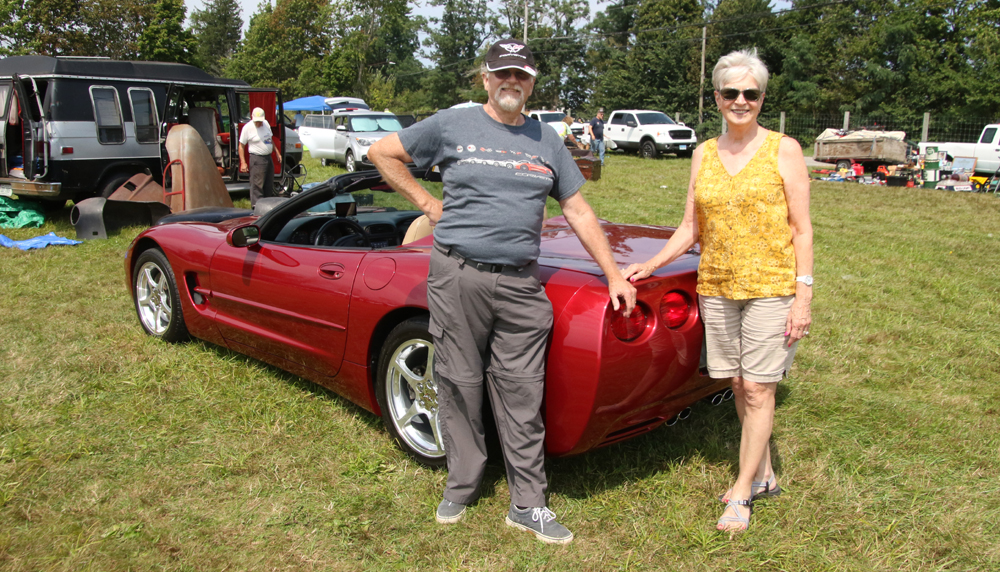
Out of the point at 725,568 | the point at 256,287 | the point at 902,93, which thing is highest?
the point at 902,93

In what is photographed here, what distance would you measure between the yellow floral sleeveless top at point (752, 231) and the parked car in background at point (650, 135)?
21.5 meters

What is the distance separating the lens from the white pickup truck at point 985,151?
16250 millimetres

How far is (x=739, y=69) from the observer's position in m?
2.50

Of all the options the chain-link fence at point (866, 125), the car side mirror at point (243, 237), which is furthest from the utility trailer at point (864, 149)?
the car side mirror at point (243, 237)

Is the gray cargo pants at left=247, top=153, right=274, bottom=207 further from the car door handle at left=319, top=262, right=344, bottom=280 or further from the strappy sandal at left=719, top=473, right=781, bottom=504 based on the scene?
the strappy sandal at left=719, top=473, right=781, bottom=504

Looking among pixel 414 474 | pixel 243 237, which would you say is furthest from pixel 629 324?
pixel 243 237

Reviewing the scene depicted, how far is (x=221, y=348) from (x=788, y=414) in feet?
11.3

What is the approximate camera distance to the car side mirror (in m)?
3.78

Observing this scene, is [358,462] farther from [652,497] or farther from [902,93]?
[902,93]

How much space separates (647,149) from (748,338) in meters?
22.1

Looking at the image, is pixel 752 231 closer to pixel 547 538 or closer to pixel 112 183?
pixel 547 538

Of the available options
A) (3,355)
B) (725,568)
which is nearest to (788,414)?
(725,568)

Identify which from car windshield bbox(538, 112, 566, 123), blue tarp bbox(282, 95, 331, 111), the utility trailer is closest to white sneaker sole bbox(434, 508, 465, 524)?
the utility trailer

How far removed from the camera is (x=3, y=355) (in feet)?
15.0
